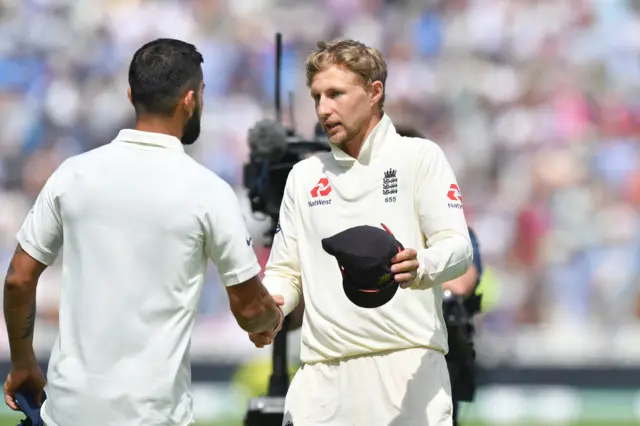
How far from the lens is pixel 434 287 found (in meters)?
4.69

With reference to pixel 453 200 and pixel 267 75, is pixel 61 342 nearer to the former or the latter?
pixel 453 200

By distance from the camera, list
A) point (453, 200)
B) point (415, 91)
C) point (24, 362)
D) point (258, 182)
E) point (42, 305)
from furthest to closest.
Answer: point (415, 91) → point (42, 305) → point (258, 182) → point (453, 200) → point (24, 362)

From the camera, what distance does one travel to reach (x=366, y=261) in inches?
164

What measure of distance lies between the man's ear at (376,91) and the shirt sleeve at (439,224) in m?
0.28

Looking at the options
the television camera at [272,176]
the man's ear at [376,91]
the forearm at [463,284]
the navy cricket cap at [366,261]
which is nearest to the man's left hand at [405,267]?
the navy cricket cap at [366,261]

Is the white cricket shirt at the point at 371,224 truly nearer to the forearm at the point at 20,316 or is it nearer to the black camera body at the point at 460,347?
the forearm at the point at 20,316

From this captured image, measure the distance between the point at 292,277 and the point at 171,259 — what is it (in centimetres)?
108

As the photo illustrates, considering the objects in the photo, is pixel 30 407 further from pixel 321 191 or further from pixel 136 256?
pixel 321 191

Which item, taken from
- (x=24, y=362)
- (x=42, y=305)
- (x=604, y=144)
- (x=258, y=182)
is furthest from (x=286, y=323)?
(x=604, y=144)

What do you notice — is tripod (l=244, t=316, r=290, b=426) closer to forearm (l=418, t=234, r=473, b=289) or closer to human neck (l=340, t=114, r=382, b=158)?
human neck (l=340, t=114, r=382, b=158)

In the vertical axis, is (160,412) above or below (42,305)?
above

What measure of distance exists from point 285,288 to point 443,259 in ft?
2.31

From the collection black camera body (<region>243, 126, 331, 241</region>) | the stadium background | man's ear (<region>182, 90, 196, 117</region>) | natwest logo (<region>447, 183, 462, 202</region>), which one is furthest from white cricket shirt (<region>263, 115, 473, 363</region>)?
the stadium background

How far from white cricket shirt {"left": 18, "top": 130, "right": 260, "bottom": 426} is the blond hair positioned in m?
1.00
